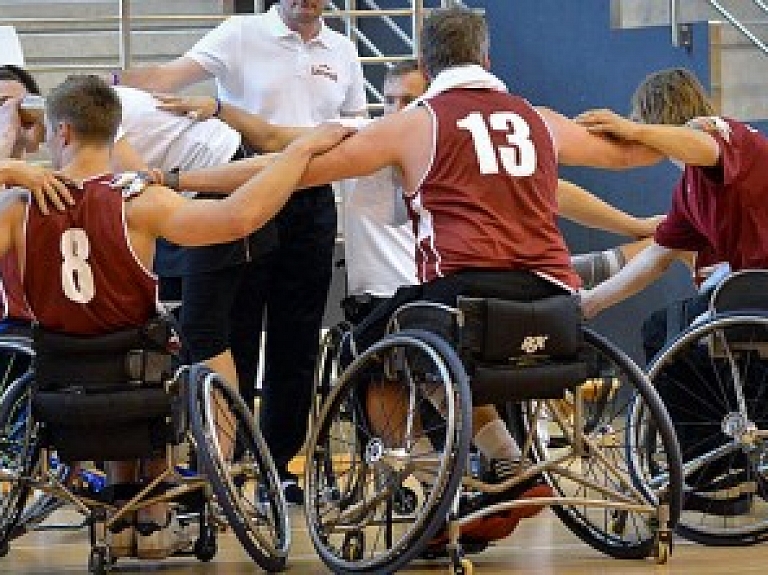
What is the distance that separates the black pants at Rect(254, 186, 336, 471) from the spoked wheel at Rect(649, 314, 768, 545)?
101 cm

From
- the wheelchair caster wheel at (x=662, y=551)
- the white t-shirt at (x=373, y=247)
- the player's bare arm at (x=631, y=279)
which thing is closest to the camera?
the wheelchair caster wheel at (x=662, y=551)

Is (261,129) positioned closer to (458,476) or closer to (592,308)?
(592,308)

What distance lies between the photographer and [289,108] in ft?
17.9

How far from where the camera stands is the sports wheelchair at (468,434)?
3818 millimetres

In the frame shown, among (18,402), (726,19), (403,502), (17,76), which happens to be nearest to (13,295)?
(17,76)

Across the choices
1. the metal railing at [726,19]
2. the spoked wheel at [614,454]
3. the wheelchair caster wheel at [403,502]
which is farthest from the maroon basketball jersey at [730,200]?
the metal railing at [726,19]

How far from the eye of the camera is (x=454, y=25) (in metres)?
4.23

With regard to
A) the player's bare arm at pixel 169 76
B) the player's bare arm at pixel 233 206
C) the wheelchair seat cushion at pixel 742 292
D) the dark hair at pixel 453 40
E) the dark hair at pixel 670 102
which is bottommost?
the wheelchair seat cushion at pixel 742 292

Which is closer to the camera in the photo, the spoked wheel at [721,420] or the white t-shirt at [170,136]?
the spoked wheel at [721,420]

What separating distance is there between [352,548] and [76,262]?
32.2 inches

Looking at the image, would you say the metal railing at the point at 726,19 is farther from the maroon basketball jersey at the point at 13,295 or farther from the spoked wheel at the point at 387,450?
the spoked wheel at the point at 387,450

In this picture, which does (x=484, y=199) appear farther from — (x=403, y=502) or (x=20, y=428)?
(x=20, y=428)

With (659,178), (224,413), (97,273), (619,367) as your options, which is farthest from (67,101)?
(659,178)

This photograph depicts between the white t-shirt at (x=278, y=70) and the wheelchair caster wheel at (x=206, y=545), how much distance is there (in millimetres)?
1512
